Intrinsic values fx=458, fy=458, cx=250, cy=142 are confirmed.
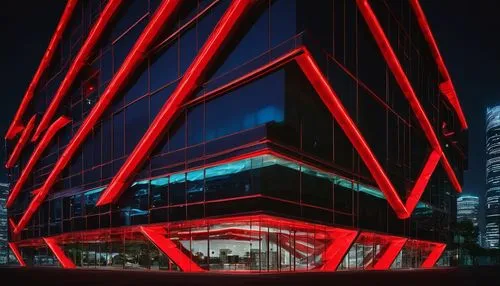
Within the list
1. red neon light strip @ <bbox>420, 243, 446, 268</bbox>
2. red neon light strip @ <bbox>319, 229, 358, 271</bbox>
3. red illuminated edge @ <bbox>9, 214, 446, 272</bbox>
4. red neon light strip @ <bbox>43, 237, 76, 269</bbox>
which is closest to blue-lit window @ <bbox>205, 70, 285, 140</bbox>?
red illuminated edge @ <bbox>9, 214, 446, 272</bbox>

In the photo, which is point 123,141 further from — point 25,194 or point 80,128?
point 25,194

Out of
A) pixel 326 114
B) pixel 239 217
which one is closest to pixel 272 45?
pixel 326 114

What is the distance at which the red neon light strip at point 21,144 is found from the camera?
138ft

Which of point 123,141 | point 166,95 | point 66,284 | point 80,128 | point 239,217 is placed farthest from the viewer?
point 80,128

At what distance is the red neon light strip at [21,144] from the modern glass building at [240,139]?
12.7 feet

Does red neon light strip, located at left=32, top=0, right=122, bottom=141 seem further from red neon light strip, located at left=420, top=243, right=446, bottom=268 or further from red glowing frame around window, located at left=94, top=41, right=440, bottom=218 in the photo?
red neon light strip, located at left=420, top=243, right=446, bottom=268

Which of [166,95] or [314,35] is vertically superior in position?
[314,35]

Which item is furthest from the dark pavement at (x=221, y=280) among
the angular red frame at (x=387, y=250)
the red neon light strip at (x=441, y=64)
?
the red neon light strip at (x=441, y=64)

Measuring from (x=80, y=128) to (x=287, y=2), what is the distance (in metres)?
18.3

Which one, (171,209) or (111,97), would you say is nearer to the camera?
(171,209)

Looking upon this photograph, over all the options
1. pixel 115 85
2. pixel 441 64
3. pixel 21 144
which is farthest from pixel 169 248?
pixel 441 64

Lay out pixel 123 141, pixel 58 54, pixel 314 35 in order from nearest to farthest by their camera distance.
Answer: pixel 314 35
pixel 123 141
pixel 58 54

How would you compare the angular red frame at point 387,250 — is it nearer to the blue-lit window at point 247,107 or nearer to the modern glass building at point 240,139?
the modern glass building at point 240,139

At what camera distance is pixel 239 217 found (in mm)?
19312
